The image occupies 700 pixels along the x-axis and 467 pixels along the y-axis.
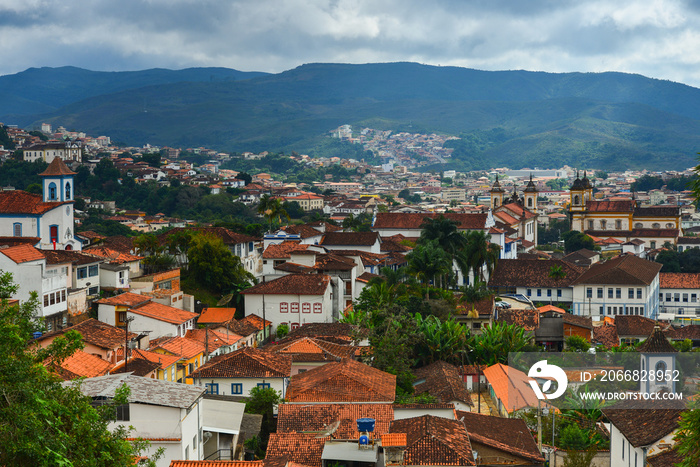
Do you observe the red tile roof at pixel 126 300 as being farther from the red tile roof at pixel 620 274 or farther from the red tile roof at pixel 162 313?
the red tile roof at pixel 620 274

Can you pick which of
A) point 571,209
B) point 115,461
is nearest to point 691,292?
point 571,209

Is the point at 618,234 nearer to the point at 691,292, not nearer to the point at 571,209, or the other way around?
the point at 571,209

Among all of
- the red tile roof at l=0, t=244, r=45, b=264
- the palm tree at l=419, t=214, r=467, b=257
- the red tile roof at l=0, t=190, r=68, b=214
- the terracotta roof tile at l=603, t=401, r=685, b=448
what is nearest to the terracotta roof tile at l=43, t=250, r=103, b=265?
the red tile roof at l=0, t=244, r=45, b=264

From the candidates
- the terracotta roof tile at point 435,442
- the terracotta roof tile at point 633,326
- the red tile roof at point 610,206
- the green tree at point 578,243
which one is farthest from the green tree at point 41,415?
the red tile roof at point 610,206

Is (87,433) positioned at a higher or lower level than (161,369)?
higher

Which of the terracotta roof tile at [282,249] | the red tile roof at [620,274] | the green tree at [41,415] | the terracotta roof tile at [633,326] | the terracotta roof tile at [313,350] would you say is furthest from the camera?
the red tile roof at [620,274]

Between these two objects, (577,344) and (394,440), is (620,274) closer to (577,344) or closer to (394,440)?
(577,344)
